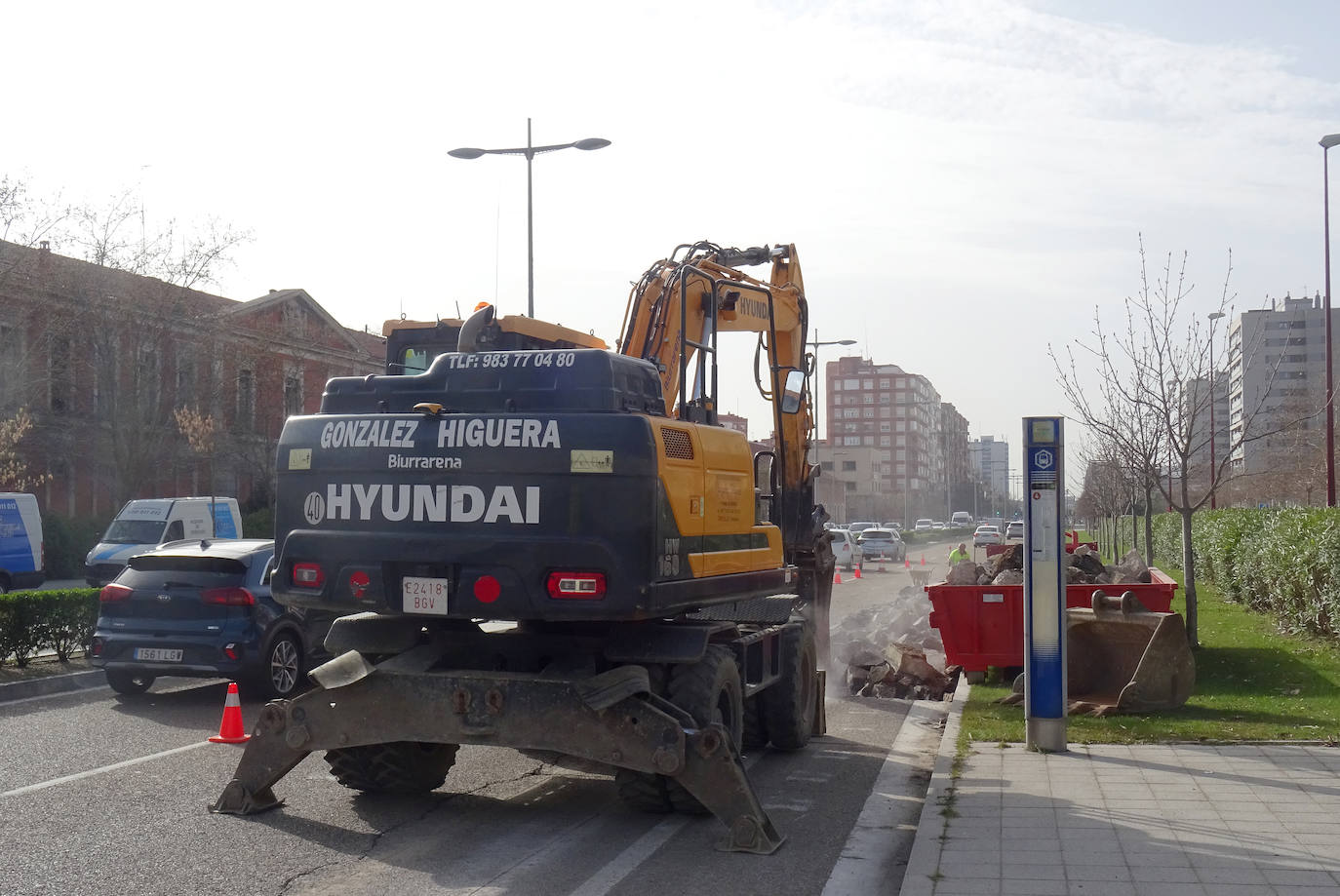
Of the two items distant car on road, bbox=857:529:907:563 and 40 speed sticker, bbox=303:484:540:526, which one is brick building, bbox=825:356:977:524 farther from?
40 speed sticker, bbox=303:484:540:526

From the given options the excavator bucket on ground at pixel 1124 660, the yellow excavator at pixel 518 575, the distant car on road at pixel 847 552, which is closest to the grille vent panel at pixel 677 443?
the yellow excavator at pixel 518 575

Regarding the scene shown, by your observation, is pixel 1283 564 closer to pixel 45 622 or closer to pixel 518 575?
pixel 518 575

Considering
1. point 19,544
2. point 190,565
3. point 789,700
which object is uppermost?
point 190,565

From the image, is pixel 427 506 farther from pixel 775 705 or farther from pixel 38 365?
pixel 38 365

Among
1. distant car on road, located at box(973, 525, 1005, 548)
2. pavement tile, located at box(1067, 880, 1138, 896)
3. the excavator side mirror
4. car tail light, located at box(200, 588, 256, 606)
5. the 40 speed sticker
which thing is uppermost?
the excavator side mirror

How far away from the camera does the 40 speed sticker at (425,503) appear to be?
22.3ft

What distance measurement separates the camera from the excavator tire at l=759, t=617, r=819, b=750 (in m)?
9.65

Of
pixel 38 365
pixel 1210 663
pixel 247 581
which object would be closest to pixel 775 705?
pixel 247 581

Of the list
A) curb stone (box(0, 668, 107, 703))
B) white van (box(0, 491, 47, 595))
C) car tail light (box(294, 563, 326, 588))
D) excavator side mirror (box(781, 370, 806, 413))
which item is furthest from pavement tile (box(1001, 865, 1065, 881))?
white van (box(0, 491, 47, 595))

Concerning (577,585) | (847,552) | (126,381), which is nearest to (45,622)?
(577,585)

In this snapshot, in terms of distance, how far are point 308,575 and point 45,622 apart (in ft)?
28.0

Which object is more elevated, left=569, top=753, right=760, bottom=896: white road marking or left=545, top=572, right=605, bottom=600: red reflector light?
left=545, top=572, right=605, bottom=600: red reflector light

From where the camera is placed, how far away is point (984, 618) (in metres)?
12.8

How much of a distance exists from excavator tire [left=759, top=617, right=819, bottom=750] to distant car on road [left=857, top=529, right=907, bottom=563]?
39.4 m
